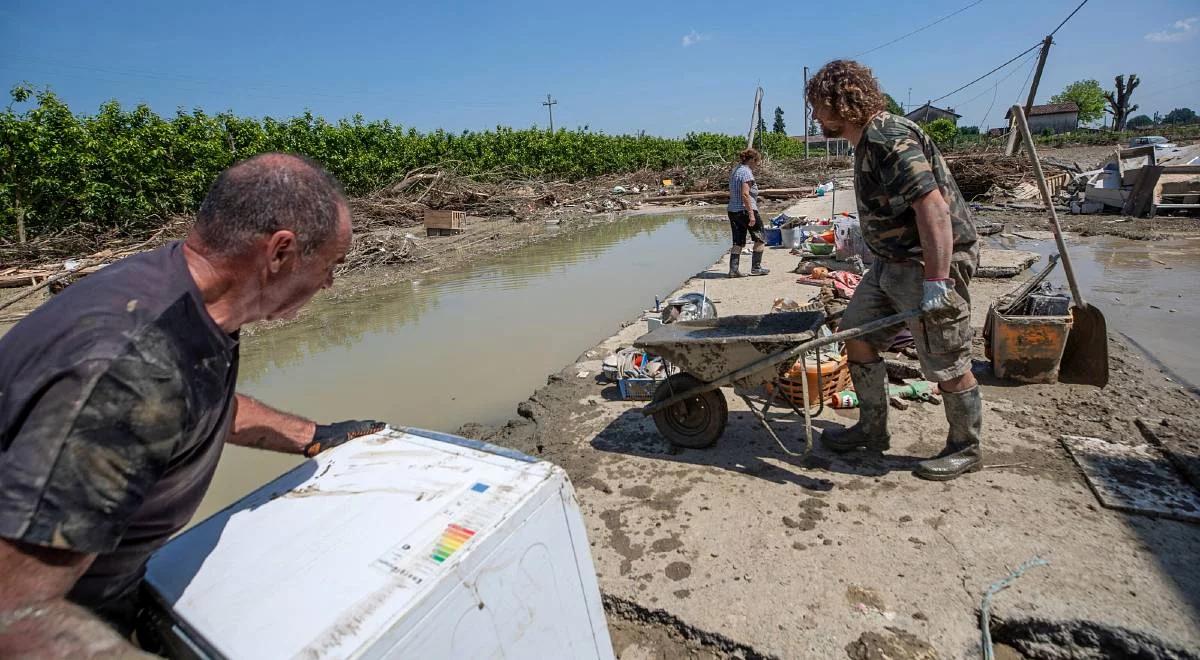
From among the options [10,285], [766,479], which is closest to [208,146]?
[10,285]

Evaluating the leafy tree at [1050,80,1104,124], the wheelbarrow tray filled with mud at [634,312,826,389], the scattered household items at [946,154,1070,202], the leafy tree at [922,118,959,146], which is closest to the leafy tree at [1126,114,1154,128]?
the leafy tree at [1050,80,1104,124]

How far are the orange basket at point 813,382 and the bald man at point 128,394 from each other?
3.14m

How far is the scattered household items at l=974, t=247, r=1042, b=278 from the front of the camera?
7.40 m

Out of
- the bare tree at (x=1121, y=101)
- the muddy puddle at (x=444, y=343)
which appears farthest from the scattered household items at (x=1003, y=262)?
the bare tree at (x=1121, y=101)

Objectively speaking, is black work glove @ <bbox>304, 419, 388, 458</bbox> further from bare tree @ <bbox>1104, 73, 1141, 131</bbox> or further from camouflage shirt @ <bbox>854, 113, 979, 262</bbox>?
bare tree @ <bbox>1104, 73, 1141, 131</bbox>

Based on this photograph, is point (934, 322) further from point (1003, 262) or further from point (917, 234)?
point (1003, 262)

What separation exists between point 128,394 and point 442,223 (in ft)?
51.8

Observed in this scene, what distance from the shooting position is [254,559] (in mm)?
1277

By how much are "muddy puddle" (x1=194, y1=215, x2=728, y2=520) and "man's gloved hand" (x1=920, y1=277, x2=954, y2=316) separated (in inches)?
123

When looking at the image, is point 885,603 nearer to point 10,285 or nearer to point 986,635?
point 986,635

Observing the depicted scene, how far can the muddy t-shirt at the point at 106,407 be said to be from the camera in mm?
913

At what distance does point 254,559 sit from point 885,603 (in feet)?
7.01

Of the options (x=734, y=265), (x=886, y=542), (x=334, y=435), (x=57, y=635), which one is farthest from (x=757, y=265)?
(x=57, y=635)

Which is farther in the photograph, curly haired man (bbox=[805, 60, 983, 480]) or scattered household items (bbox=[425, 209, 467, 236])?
scattered household items (bbox=[425, 209, 467, 236])
